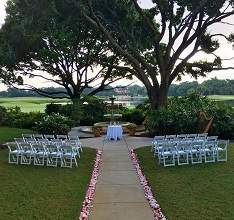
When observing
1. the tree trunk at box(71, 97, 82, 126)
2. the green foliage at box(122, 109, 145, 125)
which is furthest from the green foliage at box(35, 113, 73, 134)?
the green foliage at box(122, 109, 145, 125)

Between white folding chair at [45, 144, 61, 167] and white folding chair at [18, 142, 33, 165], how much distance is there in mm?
661

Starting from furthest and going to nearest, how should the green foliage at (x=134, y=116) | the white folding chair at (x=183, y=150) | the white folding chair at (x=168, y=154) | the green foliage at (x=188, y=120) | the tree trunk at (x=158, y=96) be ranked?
the green foliage at (x=134, y=116) < the tree trunk at (x=158, y=96) < the green foliage at (x=188, y=120) < the white folding chair at (x=183, y=150) < the white folding chair at (x=168, y=154)

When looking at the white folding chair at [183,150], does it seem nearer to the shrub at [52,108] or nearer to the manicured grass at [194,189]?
the manicured grass at [194,189]

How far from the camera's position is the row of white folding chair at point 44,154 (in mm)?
16094

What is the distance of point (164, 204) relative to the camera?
1038 cm

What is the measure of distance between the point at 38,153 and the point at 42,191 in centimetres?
469

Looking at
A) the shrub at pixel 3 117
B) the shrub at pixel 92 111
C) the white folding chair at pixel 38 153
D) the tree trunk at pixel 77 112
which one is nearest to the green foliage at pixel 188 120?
the white folding chair at pixel 38 153

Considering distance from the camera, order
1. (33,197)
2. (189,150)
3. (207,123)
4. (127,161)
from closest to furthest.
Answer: (33,197) < (189,150) < (127,161) < (207,123)

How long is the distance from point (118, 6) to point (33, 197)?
72.2ft

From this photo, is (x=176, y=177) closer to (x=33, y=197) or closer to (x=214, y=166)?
(x=214, y=166)

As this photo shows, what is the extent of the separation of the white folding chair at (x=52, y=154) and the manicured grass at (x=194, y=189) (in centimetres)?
310

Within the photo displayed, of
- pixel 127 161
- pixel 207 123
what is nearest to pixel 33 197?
pixel 127 161

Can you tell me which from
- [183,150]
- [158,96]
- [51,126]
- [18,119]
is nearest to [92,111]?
[18,119]

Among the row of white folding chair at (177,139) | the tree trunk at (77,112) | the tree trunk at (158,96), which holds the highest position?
the tree trunk at (158,96)
